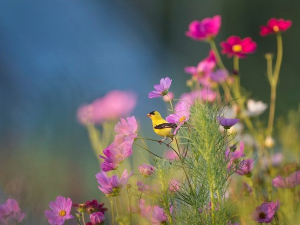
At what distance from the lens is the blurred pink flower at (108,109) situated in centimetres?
126

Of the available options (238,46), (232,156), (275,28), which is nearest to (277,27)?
(275,28)

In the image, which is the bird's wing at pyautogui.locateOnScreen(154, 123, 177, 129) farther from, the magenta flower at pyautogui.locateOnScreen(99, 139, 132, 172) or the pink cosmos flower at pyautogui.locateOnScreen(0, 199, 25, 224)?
the pink cosmos flower at pyautogui.locateOnScreen(0, 199, 25, 224)

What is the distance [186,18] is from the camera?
3.10 m

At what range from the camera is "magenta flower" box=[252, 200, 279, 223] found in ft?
2.35

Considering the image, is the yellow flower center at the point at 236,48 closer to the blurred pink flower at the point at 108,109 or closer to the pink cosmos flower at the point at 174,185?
the blurred pink flower at the point at 108,109

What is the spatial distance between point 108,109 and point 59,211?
0.58 meters

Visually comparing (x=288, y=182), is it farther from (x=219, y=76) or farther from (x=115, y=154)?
(x=219, y=76)

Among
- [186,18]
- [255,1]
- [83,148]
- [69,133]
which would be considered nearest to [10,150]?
[69,133]

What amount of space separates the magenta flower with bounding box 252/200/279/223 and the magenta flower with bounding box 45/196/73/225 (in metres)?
0.26

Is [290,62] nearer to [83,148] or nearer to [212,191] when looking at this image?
[83,148]

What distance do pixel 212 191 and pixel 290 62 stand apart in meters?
2.45

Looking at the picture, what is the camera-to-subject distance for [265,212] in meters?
0.73

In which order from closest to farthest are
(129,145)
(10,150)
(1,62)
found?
1. (129,145)
2. (10,150)
3. (1,62)

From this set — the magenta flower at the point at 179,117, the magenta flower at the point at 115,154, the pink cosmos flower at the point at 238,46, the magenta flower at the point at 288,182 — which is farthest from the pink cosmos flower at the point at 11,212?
the pink cosmos flower at the point at 238,46
